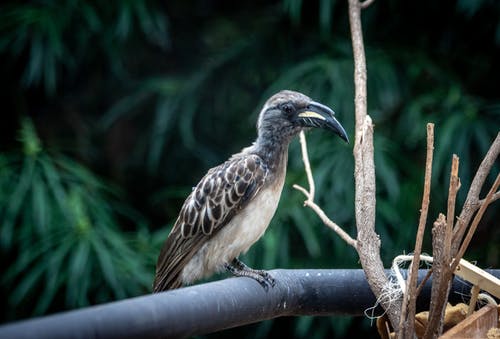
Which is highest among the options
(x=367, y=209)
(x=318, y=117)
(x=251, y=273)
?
(x=318, y=117)

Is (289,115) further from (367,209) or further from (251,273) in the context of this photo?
(367,209)

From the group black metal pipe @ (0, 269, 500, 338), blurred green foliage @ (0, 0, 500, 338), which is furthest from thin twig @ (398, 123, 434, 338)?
blurred green foliage @ (0, 0, 500, 338)

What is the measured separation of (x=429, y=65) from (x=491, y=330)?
2999 mm

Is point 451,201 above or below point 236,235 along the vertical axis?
above

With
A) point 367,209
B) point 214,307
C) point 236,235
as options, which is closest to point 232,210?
point 236,235

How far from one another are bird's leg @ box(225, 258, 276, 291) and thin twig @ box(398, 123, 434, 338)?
1.32 feet

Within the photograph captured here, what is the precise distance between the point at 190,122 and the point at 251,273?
2468mm

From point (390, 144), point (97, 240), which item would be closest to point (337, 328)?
point (390, 144)

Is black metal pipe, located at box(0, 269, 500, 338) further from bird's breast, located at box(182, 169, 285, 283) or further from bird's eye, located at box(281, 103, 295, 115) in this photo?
bird's eye, located at box(281, 103, 295, 115)

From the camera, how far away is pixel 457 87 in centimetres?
412

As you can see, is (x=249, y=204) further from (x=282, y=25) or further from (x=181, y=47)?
(x=181, y=47)

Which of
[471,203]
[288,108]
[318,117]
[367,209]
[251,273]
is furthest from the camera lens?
[288,108]

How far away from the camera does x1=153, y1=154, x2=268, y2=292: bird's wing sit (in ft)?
8.93

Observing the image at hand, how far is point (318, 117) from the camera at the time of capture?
267 cm
